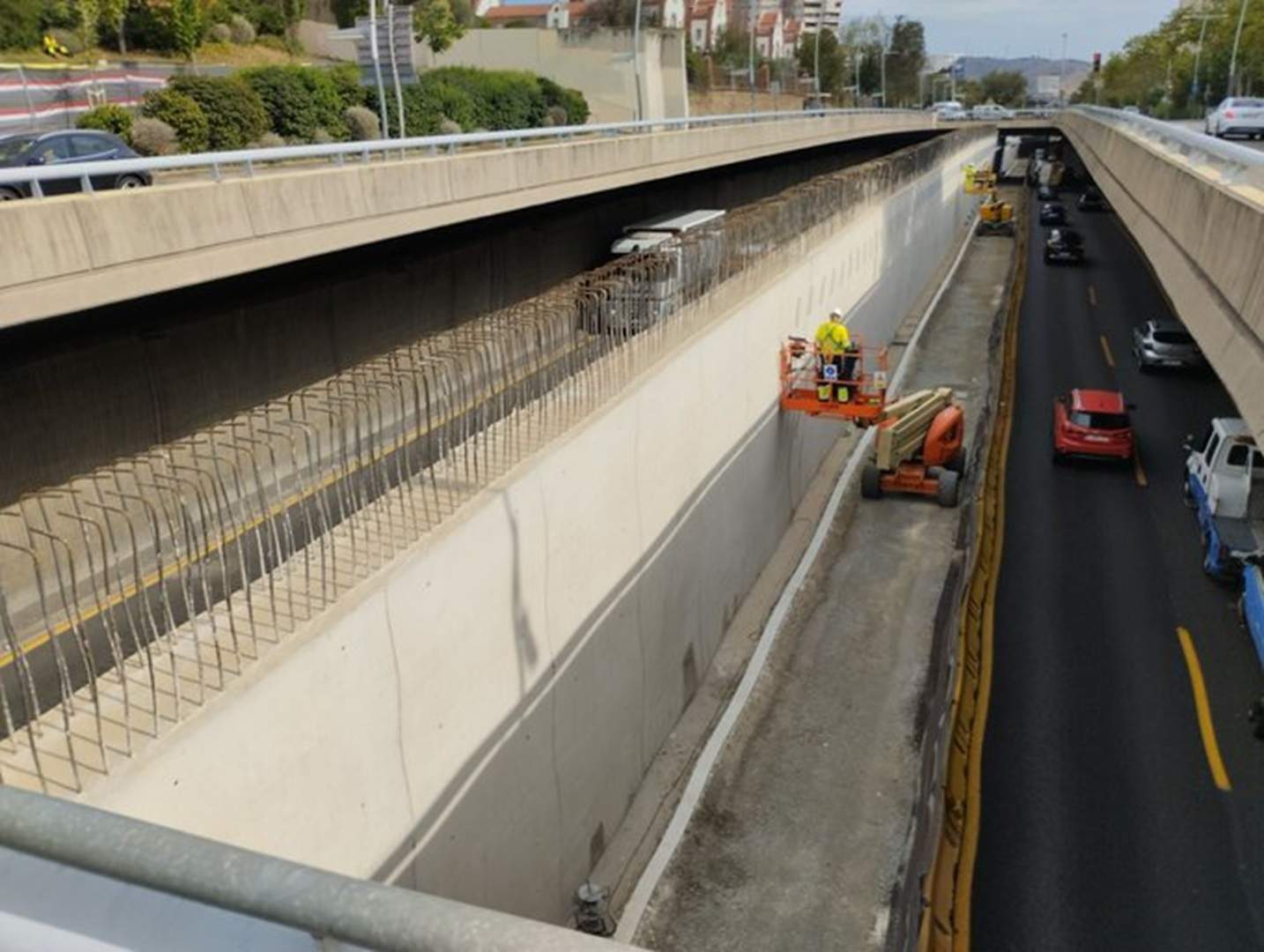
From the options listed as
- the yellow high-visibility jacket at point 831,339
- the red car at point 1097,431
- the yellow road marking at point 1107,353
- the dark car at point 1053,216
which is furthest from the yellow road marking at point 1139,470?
the dark car at point 1053,216

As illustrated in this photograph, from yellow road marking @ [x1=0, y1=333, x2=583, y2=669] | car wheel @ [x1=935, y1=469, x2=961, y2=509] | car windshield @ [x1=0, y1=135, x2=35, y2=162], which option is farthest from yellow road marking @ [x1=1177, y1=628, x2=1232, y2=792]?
car windshield @ [x1=0, y1=135, x2=35, y2=162]

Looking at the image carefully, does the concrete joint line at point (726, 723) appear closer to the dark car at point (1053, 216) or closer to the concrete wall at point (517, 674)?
the concrete wall at point (517, 674)

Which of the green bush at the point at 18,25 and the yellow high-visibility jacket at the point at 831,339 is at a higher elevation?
the green bush at the point at 18,25

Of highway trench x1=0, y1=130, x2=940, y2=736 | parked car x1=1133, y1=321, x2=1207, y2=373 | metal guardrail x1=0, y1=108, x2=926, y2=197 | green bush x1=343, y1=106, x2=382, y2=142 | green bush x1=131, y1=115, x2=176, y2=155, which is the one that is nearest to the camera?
highway trench x1=0, y1=130, x2=940, y2=736

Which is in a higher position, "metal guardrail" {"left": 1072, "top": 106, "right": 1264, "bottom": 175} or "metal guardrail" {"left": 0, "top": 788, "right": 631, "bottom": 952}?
"metal guardrail" {"left": 1072, "top": 106, "right": 1264, "bottom": 175}

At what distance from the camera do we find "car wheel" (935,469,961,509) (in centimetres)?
1986

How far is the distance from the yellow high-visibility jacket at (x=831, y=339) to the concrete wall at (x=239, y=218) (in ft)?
17.0

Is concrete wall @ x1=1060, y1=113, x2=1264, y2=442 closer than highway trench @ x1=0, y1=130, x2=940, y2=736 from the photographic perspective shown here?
No

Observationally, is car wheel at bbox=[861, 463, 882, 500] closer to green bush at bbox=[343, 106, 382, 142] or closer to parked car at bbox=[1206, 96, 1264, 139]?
green bush at bbox=[343, 106, 382, 142]

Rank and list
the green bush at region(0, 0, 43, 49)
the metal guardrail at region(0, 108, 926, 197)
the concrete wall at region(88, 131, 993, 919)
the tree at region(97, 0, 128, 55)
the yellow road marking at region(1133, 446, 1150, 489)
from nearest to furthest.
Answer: the concrete wall at region(88, 131, 993, 919)
the metal guardrail at region(0, 108, 926, 197)
the yellow road marking at region(1133, 446, 1150, 489)
the tree at region(97, 0, 128, 55)
the green bush at region(0, 0, 43, 49)

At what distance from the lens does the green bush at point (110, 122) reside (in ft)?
61.5

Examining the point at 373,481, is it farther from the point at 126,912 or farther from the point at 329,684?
the point at 126,912

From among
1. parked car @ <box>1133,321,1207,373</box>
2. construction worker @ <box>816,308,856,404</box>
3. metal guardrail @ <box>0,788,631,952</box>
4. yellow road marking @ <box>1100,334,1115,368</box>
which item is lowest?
yellow road marking @ <box>1100,334,1115,368</box>

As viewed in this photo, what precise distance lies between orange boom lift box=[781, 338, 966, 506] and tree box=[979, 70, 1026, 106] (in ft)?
547
